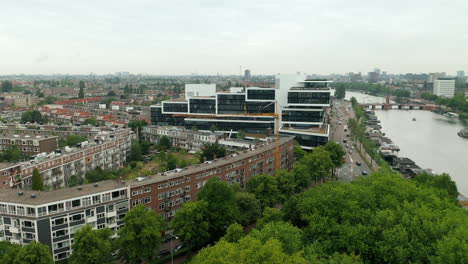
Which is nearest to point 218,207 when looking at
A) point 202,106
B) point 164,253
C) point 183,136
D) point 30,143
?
point 164,253

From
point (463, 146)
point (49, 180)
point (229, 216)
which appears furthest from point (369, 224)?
point (463, 146)

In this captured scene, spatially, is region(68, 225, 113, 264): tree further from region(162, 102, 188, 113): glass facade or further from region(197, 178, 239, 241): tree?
region(162, 102, 188, 113): glass facade

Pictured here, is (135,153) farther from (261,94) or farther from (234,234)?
(234,234)

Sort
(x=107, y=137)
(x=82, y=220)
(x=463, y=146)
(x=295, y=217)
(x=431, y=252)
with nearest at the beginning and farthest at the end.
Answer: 1. (x=431, y=252)
2. (x=82, y=220)
3. (x=295, y=217)
4. (x=107, y=137)
5. (x=463, y=146)

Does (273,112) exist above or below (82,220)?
above

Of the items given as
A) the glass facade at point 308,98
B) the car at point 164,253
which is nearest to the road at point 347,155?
the glass facade at point 308,98

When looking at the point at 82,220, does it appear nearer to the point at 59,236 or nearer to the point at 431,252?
the point at 59,236

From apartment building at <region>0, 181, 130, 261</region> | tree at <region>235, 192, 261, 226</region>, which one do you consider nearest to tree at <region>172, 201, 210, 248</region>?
tree at <region>235, 192, 261, 226</region>
